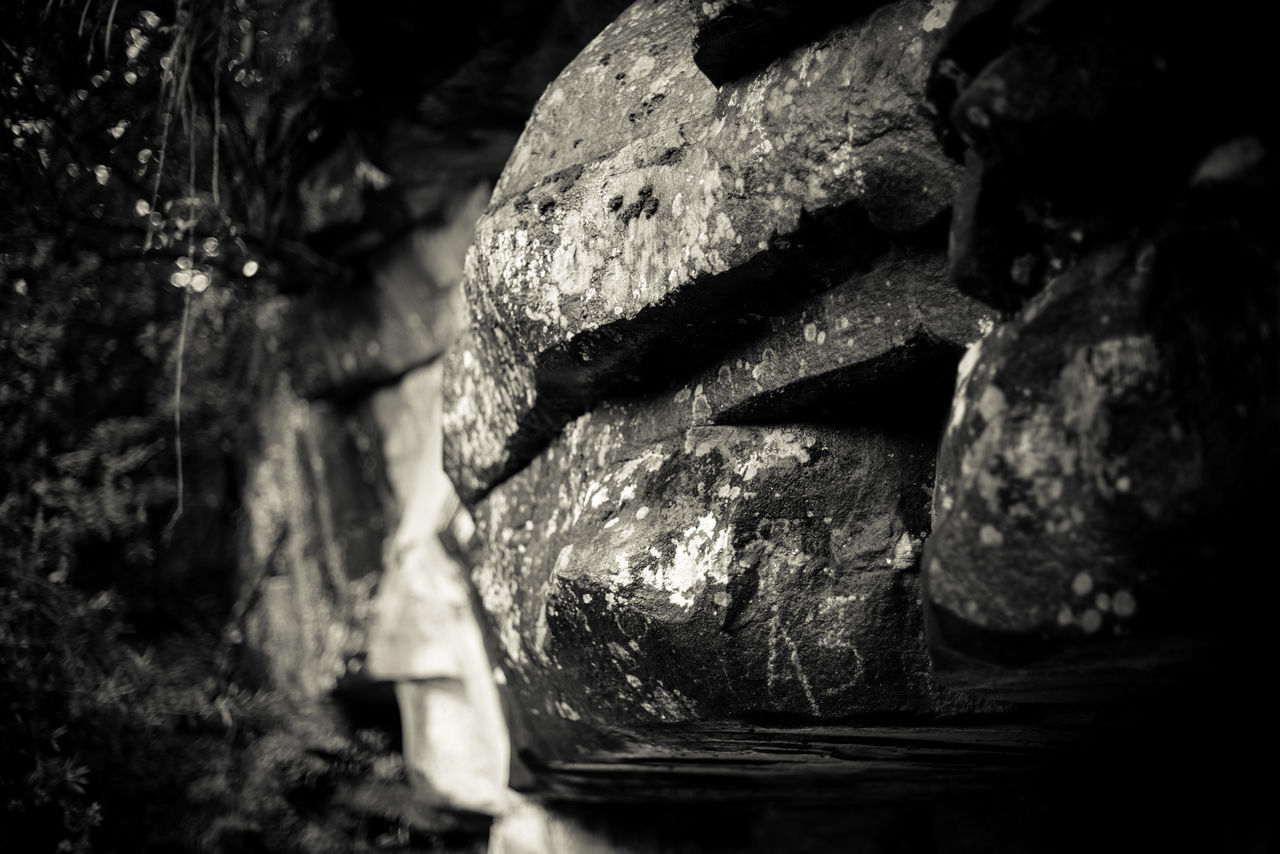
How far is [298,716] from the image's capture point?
421 centimetres

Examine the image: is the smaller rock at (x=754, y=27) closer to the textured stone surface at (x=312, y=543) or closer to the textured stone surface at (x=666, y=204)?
the textured stone surface at (x=666, y=204)

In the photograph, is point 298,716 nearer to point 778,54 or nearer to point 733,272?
point 733,272

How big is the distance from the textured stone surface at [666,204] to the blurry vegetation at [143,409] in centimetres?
136

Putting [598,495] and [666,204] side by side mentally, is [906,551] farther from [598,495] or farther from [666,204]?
[666,204]

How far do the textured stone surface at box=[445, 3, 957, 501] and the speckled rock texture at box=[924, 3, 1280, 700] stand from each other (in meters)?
0.25

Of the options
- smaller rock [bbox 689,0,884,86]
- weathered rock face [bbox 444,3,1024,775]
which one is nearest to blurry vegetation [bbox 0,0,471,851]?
weathered rock face [bbox 444,3,1024,775]

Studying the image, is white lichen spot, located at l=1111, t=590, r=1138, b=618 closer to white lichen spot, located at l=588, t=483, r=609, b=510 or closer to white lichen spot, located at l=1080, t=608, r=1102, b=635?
white lichen spot, located at l=1080, t=608, r=1102, b=635

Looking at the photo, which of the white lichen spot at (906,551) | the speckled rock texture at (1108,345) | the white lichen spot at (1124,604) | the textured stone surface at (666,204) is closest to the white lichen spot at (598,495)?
the textured stone surface at (666,204)

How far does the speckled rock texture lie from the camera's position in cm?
108

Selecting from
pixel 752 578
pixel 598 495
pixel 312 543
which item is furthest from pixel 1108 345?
pixel 312 543

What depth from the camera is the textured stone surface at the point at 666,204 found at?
1.54 m

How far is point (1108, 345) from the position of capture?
1.17m

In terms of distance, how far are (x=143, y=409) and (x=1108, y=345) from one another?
4767 mm

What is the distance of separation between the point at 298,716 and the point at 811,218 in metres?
3.63
